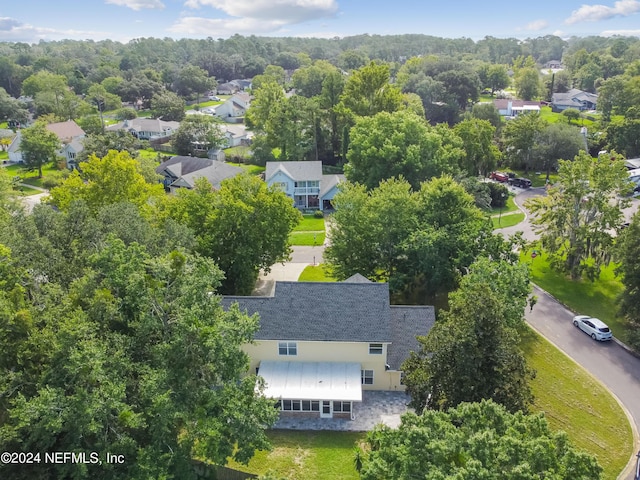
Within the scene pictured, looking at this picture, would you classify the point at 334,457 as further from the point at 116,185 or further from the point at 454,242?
the point at 116,185

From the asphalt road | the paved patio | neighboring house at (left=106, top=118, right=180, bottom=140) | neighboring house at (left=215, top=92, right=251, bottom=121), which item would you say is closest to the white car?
the asphalt road

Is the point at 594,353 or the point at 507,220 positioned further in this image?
the point at 507,220

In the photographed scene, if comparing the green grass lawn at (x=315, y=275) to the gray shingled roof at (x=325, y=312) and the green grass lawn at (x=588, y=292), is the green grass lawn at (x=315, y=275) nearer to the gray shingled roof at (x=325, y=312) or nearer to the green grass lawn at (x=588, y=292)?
the gray shingled roof at (x=325, y=312)

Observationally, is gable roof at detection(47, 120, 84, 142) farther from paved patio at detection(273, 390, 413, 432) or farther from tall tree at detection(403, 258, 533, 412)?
tall tree at detection(403, 258, 533, 412)

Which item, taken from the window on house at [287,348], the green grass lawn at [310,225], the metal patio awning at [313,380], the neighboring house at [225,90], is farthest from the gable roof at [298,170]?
the neighboring house at [225,90]

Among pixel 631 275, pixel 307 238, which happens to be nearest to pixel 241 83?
pixel 307 238

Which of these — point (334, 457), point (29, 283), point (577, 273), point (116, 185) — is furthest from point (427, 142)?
point (29, 283)

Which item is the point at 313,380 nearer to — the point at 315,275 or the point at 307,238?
the point at 315,275
